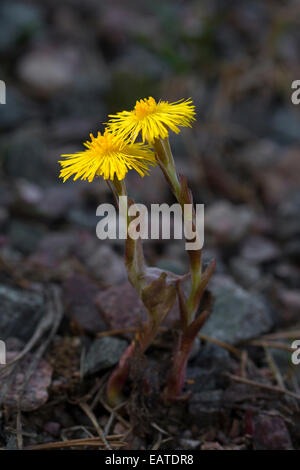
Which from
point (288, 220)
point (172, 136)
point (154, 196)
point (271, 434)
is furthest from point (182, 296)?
point (172, 136)

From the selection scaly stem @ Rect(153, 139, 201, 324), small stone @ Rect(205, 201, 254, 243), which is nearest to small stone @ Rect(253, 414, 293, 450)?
scaly stem @ Rect(153, 139, 201, 324)

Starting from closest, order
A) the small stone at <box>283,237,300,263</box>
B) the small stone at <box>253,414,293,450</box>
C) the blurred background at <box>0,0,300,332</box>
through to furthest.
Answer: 1. the small stone at <box>253,414,293,450</box>
2. the blurred background at <box>0,0,300,332</box>
3. the small stone at <box>283,237,300,263</box>

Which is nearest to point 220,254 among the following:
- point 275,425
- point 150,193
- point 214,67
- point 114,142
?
point 150,193

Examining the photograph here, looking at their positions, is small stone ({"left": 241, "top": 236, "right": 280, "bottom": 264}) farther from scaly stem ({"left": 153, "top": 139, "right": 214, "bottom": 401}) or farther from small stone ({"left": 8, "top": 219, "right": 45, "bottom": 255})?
scaly stem ({"left": 153, "top": 139, "right": 214, "bottom": 401})

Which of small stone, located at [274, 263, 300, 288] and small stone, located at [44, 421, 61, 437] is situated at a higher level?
small stone, located at [274, 263, 300, 288]

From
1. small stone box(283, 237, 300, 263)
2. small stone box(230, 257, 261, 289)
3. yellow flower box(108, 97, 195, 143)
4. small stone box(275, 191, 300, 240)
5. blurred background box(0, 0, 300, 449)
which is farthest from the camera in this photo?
small stone box(275, 191, 300, 240)

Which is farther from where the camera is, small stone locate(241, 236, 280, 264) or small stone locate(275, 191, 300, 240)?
small stone locate(275, 191, 300, 240)

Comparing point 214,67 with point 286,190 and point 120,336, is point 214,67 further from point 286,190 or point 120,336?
point 120,336
